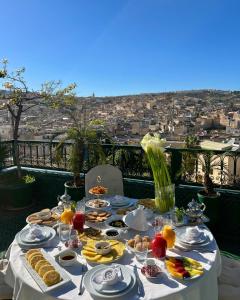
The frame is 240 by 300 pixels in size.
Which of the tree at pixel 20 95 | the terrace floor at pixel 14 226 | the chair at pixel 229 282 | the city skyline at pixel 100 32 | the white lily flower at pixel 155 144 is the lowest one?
the terrace floor at pixel 14 226

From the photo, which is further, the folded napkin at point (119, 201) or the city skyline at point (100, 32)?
the city skyline at point (100, 32)

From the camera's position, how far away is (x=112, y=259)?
1.73 meters

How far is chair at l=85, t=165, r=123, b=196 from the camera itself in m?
3.28

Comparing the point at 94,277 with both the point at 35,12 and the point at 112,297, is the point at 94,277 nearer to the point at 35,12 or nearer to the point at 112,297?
the point at 112,297

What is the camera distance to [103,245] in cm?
184

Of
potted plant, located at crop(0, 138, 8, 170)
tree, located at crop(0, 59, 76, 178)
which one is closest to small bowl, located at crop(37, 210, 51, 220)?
tree, located at crop(0, 59, 76, 178)

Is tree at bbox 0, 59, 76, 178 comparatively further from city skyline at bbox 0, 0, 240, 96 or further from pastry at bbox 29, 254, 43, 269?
pastry at bbox 29, 254, 43, 269

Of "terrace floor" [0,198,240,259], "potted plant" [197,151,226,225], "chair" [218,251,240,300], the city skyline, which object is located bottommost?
"terrace floor" [0,198,240,259]

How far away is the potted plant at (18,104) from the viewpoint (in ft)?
16.3

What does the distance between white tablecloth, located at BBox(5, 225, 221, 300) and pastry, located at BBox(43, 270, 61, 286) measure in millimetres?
54

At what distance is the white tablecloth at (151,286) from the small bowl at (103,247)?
0.11 metres

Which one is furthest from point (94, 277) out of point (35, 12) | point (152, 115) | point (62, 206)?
point (152, 115)

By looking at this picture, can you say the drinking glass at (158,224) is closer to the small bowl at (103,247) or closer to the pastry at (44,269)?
the small bowl at (103,247)

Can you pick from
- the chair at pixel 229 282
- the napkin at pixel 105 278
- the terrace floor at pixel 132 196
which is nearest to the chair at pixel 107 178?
the terrace floor at pixel 132 196
